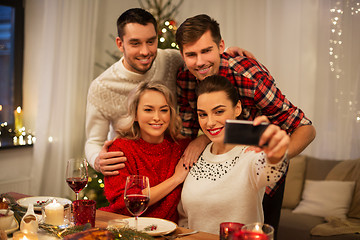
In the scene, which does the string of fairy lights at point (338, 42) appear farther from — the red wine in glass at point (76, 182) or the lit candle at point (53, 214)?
the lit candle at point (53, 214)

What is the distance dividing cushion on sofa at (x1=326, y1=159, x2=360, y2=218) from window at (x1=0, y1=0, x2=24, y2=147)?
10.8 feet

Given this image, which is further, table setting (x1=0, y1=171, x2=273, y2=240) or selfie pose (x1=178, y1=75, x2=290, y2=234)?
selfie pose (x1=178, y1=75, x2=290, y2=234)

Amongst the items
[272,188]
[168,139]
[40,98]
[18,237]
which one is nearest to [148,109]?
[168,139]

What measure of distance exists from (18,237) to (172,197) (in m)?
0.83

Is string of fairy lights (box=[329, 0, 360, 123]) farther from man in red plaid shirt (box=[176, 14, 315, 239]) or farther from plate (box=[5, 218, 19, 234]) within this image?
plate (box=[5, 218, 19, 234])

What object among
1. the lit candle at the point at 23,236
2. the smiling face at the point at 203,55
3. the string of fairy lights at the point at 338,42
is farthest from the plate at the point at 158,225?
the string of fairy lights at the point at 338,42

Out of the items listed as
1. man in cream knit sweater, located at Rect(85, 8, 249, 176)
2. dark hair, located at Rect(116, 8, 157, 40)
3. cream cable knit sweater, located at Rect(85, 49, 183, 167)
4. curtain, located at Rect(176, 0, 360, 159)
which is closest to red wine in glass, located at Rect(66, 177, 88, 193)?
man in cream knit sweater, located at Rect(85, 8, 249, 176)

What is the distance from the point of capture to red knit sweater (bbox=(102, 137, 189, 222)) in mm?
2057

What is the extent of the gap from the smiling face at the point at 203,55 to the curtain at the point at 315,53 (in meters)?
2.60

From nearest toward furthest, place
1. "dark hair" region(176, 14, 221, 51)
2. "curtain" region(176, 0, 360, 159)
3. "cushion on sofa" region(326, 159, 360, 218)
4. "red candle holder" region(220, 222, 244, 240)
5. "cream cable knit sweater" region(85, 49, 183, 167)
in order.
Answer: "red candle holder" region(220, 222, 244, 240) → "dark hair" region(176, 14, 221, 51) → "cream cable knit sweater" region(85, 49, 183, 167) → "cushion on sofa" region(326, 159, 360, 218) → "curtain" region(176, 0, 360, 159)

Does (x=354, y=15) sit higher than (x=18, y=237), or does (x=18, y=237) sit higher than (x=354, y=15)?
(x=354, y=15)

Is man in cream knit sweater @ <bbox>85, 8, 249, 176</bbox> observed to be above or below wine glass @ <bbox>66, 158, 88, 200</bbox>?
above

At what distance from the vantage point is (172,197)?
2.07 metres

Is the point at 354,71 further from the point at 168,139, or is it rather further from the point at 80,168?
the point at 80,168
